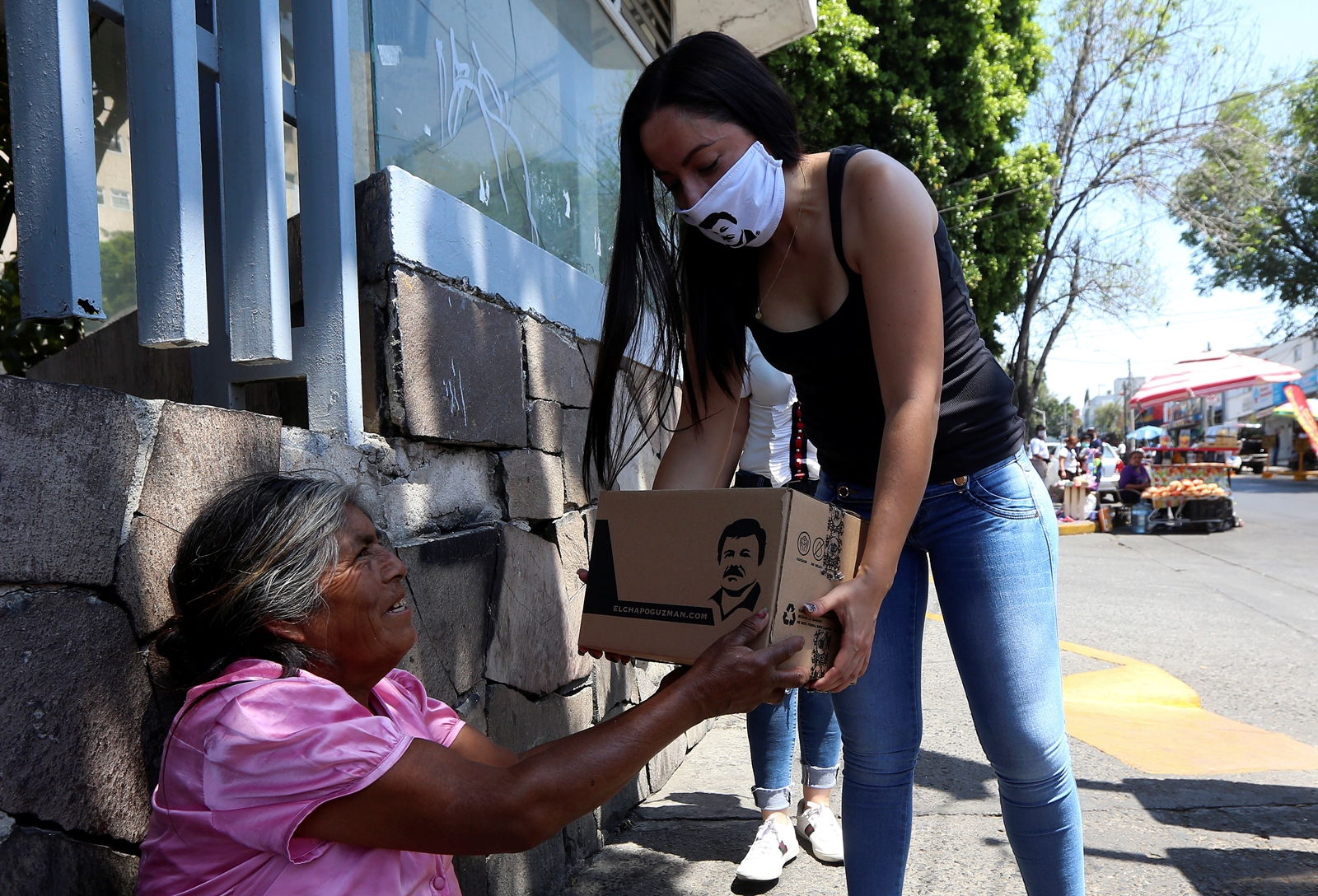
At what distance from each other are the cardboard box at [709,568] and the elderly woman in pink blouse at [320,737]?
0.07m

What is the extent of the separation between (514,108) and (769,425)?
4.28ft

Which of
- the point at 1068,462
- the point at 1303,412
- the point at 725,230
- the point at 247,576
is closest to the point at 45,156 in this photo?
the point at 247,576

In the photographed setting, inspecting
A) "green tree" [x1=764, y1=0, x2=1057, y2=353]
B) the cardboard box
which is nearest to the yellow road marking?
Result: the cardboard box

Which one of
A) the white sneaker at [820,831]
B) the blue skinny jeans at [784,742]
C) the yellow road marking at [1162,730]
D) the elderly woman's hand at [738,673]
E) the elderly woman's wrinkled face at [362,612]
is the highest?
the elderly woman's wrinkled face at [362,612]

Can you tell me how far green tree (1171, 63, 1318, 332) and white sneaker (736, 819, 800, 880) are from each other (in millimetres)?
14990

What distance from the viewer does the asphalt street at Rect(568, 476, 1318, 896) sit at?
2588 millimetres

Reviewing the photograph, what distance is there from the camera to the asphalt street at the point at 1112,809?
8.49 ft

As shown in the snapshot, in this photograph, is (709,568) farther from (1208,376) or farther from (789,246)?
(1208,376)

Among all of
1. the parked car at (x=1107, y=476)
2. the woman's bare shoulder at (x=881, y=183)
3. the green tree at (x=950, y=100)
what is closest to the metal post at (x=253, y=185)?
the woman's bare shoulder at (x=881, y=183)

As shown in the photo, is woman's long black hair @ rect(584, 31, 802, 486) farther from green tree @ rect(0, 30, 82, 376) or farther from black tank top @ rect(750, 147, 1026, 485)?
green tree @ rect(0, 30, 82, 376)

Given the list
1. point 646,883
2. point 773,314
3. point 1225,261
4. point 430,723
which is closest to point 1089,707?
point 646,883

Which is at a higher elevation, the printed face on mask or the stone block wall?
the printed face on mask

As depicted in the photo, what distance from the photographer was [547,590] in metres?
2.71

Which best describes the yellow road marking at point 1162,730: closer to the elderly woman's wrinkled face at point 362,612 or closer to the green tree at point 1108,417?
the elderly woman's wrinkled face at point 362,612
